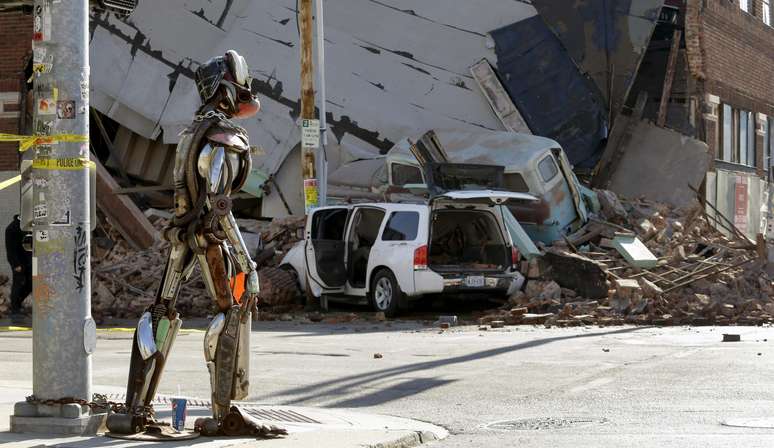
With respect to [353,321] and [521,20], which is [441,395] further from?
[521,20]

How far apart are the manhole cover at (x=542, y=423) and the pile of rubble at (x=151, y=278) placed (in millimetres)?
11674

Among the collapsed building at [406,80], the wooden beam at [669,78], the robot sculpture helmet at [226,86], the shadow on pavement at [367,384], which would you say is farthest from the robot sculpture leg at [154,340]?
the wooden beam at [669,78]

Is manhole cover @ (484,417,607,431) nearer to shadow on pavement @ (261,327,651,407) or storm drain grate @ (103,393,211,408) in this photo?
shadow on pavement @ (261,327,651,407)

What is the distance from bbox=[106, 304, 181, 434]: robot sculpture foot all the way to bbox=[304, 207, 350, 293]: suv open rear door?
12.5m

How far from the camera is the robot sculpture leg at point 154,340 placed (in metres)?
7.16

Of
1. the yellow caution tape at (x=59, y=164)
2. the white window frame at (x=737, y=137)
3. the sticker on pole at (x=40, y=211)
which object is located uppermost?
the white window frame at (x=737, y=137)

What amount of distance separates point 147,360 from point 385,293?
1199 centimetres

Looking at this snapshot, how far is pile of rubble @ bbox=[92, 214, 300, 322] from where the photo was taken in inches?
827

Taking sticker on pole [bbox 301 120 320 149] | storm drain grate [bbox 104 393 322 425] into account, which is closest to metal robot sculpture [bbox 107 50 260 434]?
storm drain grate [bbox 104 393 322 425]

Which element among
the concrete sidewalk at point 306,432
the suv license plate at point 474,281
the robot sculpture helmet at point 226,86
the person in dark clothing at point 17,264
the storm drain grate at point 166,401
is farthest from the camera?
the person in dark clothing at point 17,264

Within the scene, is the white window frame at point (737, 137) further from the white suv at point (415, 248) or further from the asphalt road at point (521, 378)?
the asphalt road at point (521, 378)

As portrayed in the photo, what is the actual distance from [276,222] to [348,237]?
4918mm

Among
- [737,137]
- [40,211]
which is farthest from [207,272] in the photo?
[737,137]

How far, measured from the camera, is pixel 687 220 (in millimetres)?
25156
